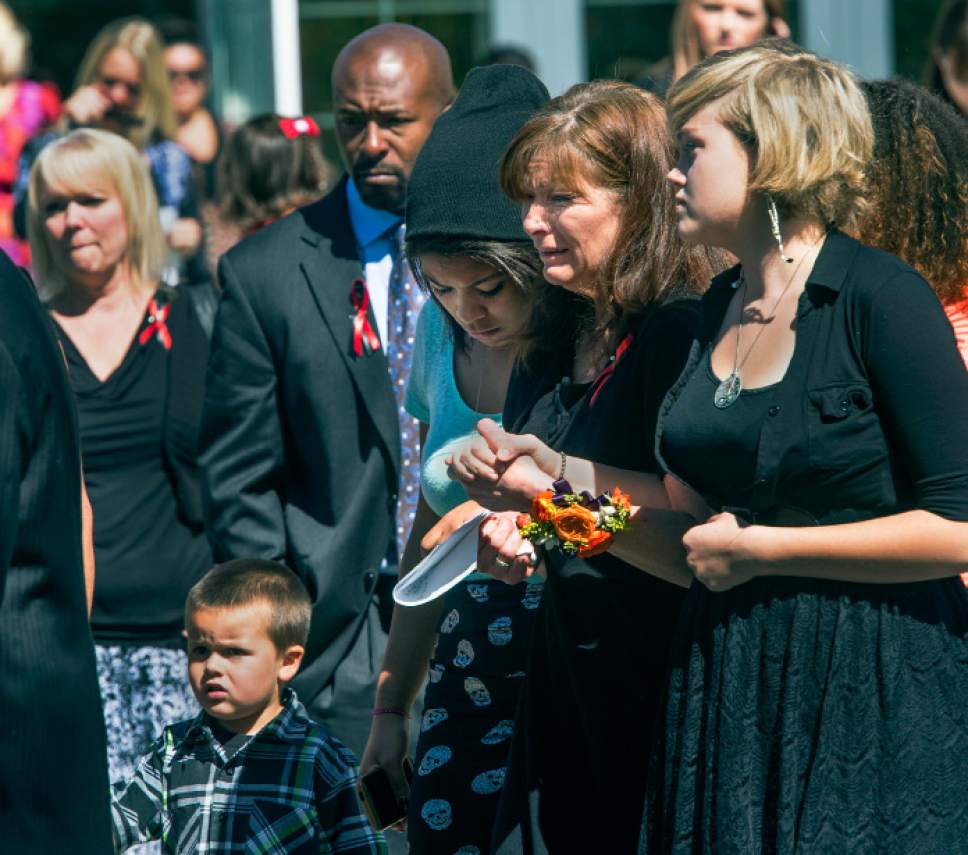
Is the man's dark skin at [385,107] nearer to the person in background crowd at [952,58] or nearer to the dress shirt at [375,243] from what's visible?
the dress shirt at [375,243]

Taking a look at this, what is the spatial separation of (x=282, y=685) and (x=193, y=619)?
0.88 feet

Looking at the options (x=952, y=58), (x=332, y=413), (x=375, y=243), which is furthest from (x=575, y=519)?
(x=952, y=58)

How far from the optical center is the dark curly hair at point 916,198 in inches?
121

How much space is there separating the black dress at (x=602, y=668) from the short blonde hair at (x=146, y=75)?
5.42 metres

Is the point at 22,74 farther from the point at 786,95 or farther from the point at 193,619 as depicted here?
the point at 786,95

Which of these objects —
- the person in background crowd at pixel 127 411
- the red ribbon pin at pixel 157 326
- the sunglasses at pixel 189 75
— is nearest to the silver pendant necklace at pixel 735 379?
the person in background crowd at pixel 127 411

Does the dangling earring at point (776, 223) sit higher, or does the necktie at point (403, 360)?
the dangling earring at point (776, 223)

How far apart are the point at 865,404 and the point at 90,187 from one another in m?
3.57

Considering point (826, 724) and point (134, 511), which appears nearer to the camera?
point (826, 724)

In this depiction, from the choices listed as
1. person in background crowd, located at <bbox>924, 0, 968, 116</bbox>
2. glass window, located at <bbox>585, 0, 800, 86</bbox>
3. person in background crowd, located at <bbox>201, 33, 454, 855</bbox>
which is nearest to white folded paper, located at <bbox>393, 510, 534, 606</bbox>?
person in background crowd, located at <bbox>201, 33, 454, 855</bbox>

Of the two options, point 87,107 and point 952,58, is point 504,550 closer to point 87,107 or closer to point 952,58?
point 952,58

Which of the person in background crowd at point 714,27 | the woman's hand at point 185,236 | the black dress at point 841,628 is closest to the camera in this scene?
the black dress at point 841,628

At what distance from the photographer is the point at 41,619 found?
8.20ft

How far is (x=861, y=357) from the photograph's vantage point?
2.59 m
